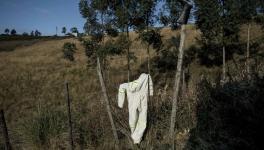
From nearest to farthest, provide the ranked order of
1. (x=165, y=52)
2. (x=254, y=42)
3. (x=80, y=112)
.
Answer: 1. (x=80, y=112)
2. (x=165, y=52)
3. (x=254, y=42)

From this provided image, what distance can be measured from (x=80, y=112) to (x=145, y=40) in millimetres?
17982

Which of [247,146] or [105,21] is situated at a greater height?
[105,21]

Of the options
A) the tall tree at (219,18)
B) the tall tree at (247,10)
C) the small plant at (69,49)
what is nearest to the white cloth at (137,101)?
the tall tree at (219,18)

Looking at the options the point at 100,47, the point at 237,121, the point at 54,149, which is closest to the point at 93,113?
the point at 54,149

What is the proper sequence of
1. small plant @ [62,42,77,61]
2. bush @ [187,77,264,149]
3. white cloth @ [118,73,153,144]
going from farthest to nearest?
small plant @ [62,42,77,61] → white cloth @ [118,73,153,144] → bush @ [187,77,264,149]

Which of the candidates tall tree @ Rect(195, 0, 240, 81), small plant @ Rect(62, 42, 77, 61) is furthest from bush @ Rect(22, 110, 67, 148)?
small plant @ Rect(62, 42, 77, 61)

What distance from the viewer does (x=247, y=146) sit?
3414 mm

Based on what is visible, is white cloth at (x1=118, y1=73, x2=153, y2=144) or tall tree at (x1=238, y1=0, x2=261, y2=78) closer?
white cloth at (x1=118, y1=73, x2=153, y2=144)

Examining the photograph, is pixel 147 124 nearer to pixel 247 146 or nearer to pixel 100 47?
pixel 247 146

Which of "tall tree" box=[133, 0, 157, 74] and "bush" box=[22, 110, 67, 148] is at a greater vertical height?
"tall tree" box=[133, 0, 157, 74]

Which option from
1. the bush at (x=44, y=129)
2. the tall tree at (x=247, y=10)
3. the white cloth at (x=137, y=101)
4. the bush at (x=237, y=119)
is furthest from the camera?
the tall tree at (x=247, y=10)

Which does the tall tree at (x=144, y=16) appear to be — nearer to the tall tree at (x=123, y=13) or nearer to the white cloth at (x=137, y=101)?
the tall tree at (x=123, y=13)

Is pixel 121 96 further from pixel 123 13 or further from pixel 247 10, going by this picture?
pixel 247 10

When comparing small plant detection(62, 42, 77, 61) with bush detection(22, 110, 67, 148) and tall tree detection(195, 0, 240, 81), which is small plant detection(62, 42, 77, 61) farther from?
bush detection(22, 110, 67, 148)
